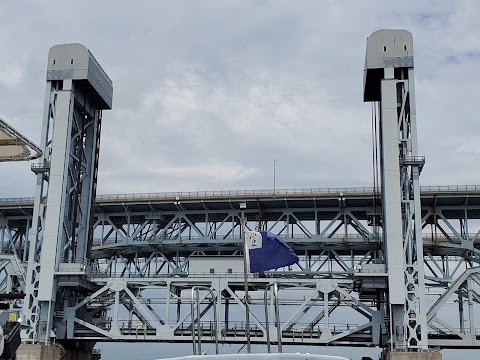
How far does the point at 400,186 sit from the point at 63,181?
2691cm

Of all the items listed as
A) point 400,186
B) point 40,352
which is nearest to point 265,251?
point 400,186

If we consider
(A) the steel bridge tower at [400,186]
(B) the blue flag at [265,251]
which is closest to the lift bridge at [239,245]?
(A) the steel bridge tower at [400,186]

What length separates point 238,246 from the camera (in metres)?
64.0

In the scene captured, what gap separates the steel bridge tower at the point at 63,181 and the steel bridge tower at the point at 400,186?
2411 cm

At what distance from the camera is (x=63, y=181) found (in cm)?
5400

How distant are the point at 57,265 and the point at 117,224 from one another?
1749 centimetres

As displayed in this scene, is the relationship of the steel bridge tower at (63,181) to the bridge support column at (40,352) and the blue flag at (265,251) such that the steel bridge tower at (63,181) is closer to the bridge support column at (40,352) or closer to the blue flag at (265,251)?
the bridge support column at (40,352)

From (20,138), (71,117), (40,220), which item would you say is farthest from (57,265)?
(20,138)

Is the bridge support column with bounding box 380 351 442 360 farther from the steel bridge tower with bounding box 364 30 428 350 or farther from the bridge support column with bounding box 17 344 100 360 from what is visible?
the bridge support column with bounding box 17 344 100 360

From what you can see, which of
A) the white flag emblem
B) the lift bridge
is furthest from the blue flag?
the lift bridge

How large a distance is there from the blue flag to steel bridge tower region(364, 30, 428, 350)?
101ft

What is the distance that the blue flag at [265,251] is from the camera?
1928 centimetres

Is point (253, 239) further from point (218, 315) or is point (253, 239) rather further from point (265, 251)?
point (218, 315)

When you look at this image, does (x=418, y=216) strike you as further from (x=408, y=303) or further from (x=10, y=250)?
(x=10, y=250)
